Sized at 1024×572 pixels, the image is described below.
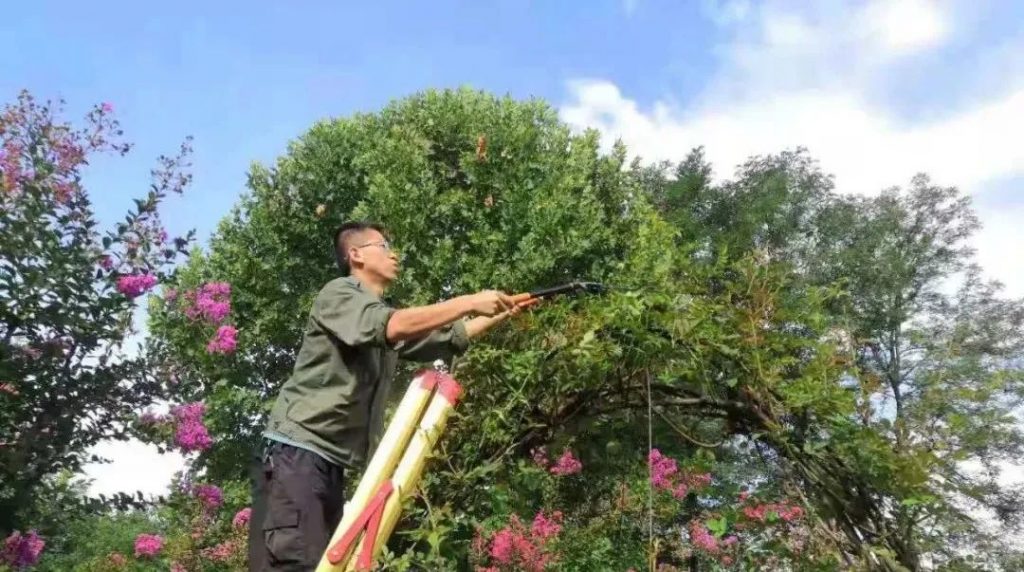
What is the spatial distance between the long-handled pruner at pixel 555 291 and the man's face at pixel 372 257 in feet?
1.67

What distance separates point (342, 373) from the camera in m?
2.45

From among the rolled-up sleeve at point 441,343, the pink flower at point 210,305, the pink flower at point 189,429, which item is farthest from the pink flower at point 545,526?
the rolled-up sleeve at point 441,343

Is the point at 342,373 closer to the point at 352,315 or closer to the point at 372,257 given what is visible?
the point at 352,315

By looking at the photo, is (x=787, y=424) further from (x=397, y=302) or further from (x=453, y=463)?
(x=397, y=302)

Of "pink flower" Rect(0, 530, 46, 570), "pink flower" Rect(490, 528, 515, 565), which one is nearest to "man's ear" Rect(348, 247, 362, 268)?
"pink flower" Rect(0, 530, 46, 570)

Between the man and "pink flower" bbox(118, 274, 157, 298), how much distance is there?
2861mm

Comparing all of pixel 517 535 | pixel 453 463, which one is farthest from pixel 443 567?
pixel 517 535

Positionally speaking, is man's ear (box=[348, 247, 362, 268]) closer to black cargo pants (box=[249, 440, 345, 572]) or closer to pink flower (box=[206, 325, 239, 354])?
black cargo pants (box=[249, 440, 345, 572])

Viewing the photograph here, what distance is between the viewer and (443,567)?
2537mm

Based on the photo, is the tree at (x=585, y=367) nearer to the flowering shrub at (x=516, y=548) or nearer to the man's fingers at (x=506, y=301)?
the flowering shrub at (x=516, y=548)

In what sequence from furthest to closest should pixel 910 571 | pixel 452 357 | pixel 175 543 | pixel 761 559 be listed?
1. pixel 175 543
2. pixel 761 559
3. pixel 452 357
4. pixel 910 571

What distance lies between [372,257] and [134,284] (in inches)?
113

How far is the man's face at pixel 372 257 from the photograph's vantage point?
9.20ft

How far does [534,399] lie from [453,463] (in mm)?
393
